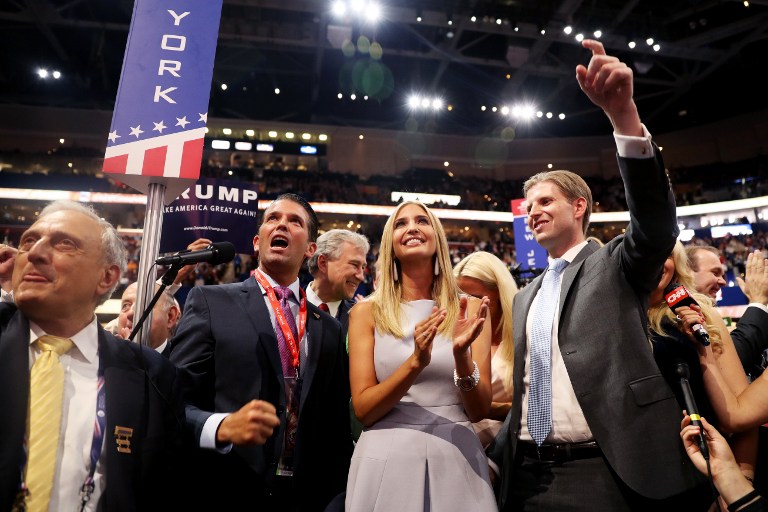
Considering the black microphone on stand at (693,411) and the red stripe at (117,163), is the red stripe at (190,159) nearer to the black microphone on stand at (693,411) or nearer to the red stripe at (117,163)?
the red stripe at (117,163)

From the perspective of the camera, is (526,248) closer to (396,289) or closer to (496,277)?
(496,277)

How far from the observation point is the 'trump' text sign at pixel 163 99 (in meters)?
1.79

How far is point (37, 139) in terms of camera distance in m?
21.9

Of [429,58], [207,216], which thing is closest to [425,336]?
[207,216]

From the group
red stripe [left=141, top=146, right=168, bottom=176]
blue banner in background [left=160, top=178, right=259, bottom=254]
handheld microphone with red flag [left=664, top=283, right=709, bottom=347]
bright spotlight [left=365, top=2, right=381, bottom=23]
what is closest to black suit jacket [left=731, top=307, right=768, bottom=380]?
handheld microphone with red flag [left=664, top=283, right=709, bottom=347]

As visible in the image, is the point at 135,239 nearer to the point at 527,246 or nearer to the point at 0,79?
the point at 0,79

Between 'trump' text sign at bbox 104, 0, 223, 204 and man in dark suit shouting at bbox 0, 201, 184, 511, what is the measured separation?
0.26m

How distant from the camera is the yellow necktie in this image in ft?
4.32

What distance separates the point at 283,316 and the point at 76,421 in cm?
85

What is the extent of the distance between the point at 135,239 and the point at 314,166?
30.0 ft

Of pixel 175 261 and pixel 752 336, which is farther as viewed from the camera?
pixel 752 336

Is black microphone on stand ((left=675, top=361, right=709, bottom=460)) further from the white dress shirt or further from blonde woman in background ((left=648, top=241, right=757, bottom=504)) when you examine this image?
the white dress shirt

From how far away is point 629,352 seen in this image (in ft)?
5.74

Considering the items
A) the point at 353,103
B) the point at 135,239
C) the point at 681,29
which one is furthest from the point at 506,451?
the point at 353,103
